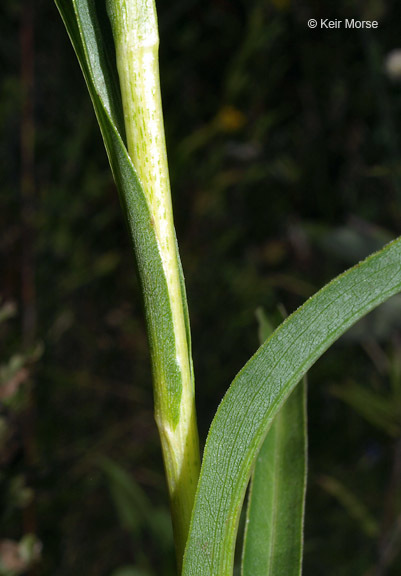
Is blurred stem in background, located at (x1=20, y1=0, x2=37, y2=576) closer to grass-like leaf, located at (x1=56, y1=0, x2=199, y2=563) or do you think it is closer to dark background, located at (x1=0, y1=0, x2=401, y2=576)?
dark background, located at (x1=0, y1=0, x2=401, y2=576)

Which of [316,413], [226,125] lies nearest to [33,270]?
[226,125]

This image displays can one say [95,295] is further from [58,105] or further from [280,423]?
[280,423]

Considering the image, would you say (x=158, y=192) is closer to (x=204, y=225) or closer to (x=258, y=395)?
(x=258, y=395)

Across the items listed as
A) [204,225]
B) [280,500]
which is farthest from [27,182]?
[280,500]

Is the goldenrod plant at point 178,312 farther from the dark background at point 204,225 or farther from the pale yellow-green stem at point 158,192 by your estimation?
the dark background at point 204,225

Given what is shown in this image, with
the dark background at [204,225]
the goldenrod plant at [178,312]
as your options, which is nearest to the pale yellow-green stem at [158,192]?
the goldenrod plant at [178,312]

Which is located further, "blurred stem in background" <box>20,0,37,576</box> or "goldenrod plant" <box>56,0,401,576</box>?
"blurred stem in background" <box>20,0,37,576</box>

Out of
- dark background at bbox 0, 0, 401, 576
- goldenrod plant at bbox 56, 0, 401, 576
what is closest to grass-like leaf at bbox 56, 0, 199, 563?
goldenrod plant at bbox 56, 0, 401, 576
